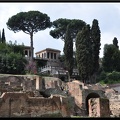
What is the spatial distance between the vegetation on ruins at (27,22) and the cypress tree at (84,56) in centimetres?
1264

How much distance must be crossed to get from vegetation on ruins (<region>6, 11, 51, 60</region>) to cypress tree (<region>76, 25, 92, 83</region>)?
12638 millimetres

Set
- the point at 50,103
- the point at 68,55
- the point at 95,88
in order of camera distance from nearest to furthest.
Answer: the point at 50,103
the point at 95,88
the point at 68,55

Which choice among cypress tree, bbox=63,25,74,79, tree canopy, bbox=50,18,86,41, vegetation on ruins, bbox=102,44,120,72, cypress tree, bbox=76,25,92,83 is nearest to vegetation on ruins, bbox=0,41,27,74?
cypress tree, bbox=63,25,74,79

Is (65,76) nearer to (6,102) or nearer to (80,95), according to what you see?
(80,95)

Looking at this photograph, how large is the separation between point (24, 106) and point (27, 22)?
32.7m

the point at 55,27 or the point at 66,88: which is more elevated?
the point at 55,27

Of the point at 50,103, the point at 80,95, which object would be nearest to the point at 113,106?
the point at 80,95

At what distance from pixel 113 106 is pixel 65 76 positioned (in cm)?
1858

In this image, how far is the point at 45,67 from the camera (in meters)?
47.8

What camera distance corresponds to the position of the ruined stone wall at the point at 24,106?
61.1ft

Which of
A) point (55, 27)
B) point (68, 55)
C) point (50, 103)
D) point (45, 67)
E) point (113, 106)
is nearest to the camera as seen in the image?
point (50, 103)

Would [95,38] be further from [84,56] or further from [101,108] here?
[101,108]

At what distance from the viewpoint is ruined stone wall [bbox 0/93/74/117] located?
18609 mm

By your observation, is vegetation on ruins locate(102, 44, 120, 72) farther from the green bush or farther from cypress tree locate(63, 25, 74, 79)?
cypress tree locate(63, 25, 74, 79)
